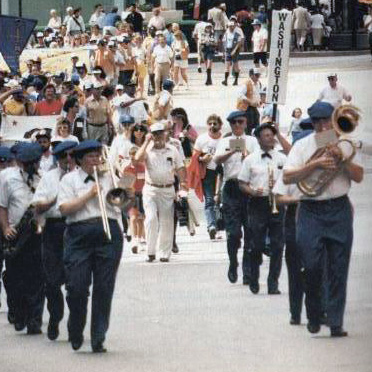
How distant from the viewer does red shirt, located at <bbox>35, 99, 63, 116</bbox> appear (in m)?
28.1

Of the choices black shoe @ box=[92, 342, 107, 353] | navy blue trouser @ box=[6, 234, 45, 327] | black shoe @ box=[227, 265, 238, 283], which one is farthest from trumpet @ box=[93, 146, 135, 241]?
black shoe @ box=[227, 265, 238, 283]

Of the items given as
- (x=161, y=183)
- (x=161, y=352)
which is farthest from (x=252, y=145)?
(x=161, y=352)

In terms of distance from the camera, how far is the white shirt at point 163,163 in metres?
20.8

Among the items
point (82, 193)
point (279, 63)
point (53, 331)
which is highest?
point (279, 63)

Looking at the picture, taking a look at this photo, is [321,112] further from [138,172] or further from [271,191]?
[138,172]

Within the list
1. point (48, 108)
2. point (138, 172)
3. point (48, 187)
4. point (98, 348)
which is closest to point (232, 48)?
point (48, 108)

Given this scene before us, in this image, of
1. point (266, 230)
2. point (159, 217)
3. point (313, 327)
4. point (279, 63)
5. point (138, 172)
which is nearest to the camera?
point (313, 327)

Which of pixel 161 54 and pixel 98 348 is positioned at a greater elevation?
pixel 161 54

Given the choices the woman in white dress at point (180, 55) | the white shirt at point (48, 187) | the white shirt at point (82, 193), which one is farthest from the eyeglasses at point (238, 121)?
the woman in white dress at point (180, 55)

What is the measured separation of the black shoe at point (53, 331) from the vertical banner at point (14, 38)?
14.6m

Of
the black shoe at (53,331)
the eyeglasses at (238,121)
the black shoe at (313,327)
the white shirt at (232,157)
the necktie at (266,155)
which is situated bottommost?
the black shoe at (53,331)

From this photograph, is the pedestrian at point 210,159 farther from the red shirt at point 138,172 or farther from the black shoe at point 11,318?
the black shoe at point 11,318

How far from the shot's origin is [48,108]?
28.2 m

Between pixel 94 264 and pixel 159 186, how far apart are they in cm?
617
